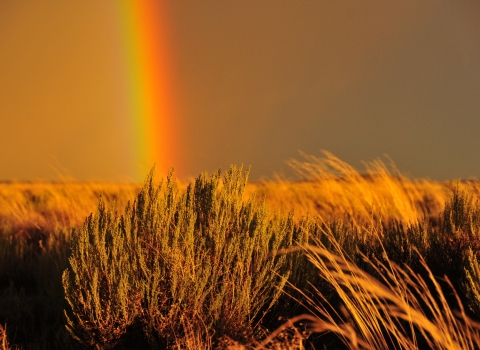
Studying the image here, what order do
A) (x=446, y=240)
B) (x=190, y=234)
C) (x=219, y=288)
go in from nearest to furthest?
(x=190, y=234), (x=219, y=288), (x=446, y=240)

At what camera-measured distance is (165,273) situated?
365 cm

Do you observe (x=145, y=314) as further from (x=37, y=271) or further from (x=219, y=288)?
(x=37, y=271)

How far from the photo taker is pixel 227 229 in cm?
400

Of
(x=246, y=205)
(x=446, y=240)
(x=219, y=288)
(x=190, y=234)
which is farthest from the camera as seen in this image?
(x=446, y=240)

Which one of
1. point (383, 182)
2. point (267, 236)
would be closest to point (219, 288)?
point (267, 236)

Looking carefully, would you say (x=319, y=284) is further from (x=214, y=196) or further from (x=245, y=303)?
(x=214, y=196)

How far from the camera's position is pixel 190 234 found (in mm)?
3527

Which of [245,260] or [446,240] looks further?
[446,240]

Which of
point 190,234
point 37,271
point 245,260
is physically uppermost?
point 190,234

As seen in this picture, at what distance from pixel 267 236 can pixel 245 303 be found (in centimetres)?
58

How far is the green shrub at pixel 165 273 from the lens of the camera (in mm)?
3498

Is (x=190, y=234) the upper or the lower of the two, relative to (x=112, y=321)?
upper

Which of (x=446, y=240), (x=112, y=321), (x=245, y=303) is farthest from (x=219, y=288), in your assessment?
(x=446, y=240)

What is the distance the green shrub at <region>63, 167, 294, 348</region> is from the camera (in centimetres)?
350
